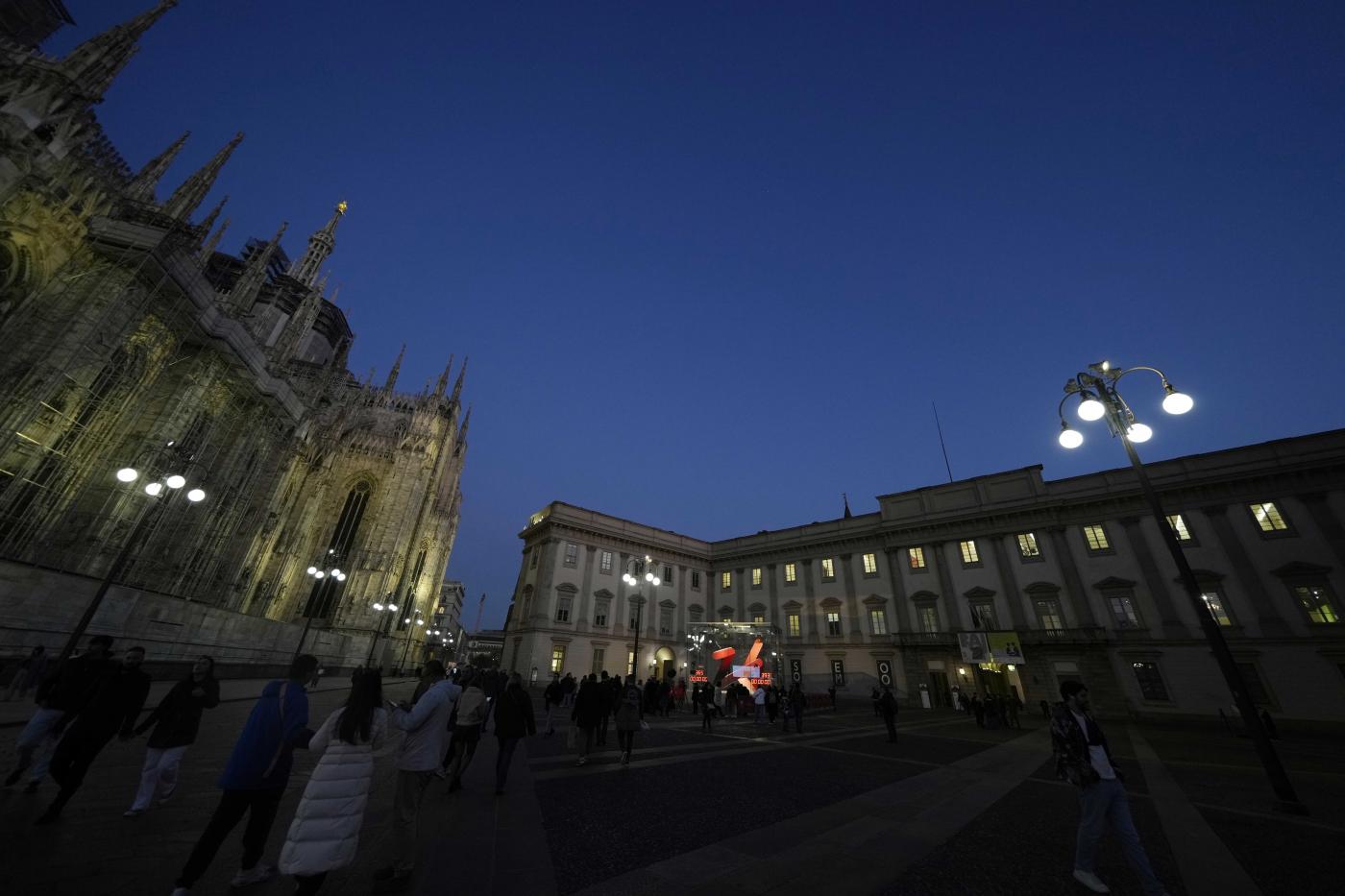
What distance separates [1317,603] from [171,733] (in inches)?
1569

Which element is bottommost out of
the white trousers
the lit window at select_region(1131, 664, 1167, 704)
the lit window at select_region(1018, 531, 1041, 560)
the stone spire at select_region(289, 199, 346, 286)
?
the white trousers

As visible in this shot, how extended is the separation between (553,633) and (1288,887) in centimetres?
3536

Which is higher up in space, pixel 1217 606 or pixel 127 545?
pixel 1217 606

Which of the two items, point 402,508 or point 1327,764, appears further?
point 402,508

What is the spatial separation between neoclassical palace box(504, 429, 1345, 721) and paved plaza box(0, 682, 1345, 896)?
12579mm

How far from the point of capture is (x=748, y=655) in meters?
27.6

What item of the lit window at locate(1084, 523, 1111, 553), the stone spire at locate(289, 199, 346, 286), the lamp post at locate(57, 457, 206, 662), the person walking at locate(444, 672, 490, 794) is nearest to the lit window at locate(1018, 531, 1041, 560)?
the lit window at locate(1084, 523, 1111, 553)

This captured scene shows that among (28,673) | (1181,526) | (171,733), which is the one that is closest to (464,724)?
(171,733)

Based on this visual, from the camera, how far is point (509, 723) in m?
7.17

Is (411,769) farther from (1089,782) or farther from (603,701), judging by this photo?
(603,701)

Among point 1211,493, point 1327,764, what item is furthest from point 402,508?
point 1211,493

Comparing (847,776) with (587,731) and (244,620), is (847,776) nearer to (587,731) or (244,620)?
(587,731)

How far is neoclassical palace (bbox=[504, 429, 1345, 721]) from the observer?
23328mm

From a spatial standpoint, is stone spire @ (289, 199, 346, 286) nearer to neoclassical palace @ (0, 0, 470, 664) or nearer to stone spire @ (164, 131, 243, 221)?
neoclassical palace @ (0, 0, 470, 664)
